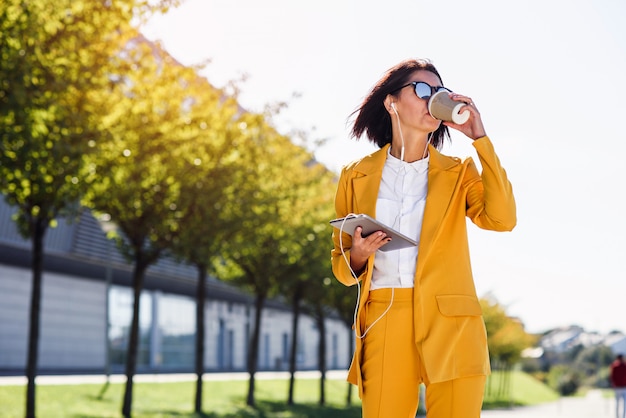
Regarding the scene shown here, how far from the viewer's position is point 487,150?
343 cm

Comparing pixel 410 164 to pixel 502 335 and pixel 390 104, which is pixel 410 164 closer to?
pixel 390 104

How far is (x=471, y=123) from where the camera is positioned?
3480 mm

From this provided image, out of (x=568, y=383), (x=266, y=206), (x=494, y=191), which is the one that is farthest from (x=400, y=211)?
(x=568, y=383)

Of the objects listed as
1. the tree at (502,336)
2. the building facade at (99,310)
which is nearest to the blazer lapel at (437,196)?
the building facade at (99,310)

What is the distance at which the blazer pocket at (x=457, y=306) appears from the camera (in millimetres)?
3430

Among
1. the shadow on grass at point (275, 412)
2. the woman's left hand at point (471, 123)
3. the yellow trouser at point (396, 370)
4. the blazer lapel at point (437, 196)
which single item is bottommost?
the shadow on grass at point (275, 412)

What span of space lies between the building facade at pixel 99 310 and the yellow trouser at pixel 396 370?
22.2 metres

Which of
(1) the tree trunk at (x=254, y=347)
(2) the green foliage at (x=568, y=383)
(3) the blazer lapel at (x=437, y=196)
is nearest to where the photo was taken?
(3) the blazer lapel at (x=437, y=196)

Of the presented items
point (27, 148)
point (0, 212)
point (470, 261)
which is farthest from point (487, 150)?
point (0, 212)

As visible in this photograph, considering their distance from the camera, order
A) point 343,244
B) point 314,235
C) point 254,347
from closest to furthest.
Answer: point 343,244, point 314,235, point 254,347

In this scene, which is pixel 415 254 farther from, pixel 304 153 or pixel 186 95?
pixel 304 153

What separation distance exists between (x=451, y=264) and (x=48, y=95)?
286 inches

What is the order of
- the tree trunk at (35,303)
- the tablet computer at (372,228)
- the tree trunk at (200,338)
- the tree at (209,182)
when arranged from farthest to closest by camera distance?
the tree trunk at (200,338), the tree at (209,182), the tree trunk at (35,303), the tablet computer at (372,228)

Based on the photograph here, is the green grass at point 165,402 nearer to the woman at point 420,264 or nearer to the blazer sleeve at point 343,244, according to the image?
the blazer sleeve at point 343,244
